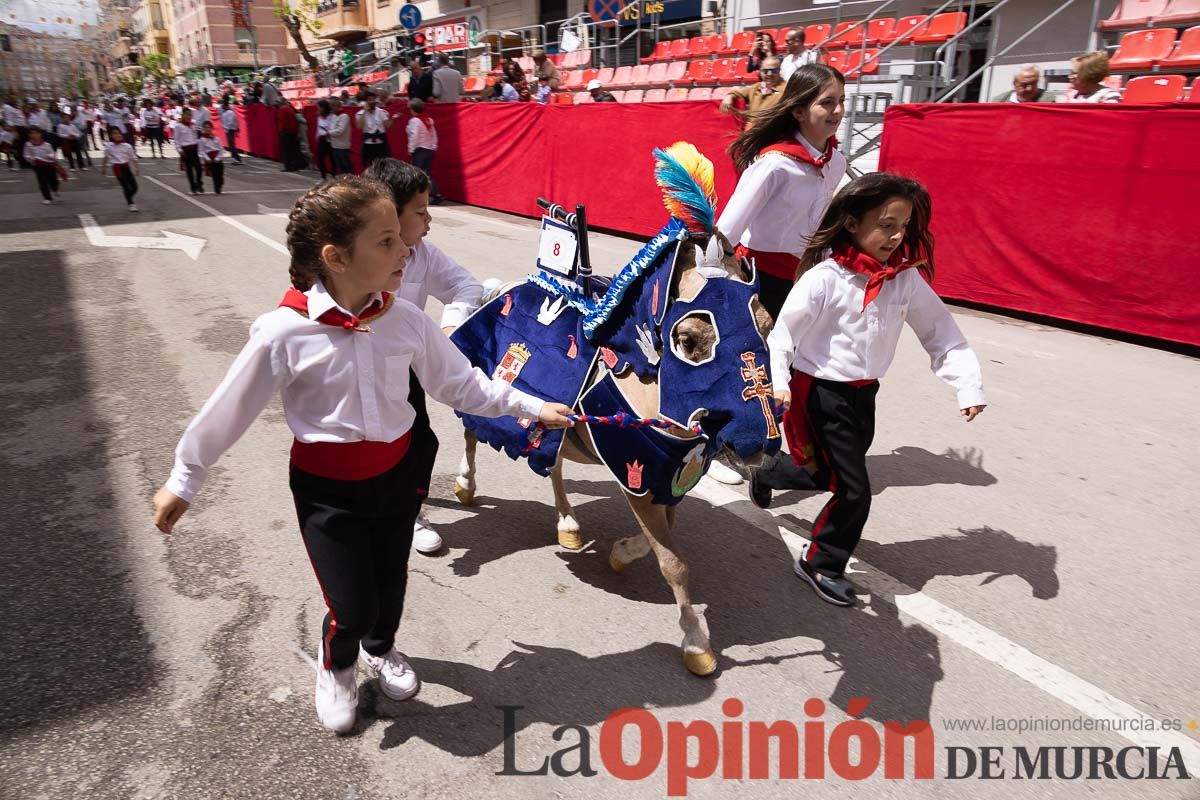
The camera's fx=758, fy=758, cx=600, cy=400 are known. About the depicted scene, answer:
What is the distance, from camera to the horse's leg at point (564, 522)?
373 centimetres

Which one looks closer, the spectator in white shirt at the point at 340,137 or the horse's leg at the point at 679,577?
the horse's leg at the point at 679,577

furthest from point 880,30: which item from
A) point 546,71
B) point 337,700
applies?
point 337,700

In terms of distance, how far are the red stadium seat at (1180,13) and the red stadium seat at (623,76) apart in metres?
10.9

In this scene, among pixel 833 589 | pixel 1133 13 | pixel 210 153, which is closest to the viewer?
pixel 833 589

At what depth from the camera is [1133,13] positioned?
11047 mm

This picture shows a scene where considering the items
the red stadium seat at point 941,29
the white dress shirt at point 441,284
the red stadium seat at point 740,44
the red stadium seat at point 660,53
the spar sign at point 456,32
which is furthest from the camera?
the spar sign at point 456,32

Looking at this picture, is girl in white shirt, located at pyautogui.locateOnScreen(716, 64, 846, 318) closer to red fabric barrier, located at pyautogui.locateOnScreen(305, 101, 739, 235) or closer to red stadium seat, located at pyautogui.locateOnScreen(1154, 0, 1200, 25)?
red fabric barrier, located at pyautogui.locateOnScreen(305, 101, 739, 235)

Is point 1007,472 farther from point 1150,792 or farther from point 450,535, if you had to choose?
point 450,535

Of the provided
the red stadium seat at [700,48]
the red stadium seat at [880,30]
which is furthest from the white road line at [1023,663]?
the red stadium seat at [700,48]

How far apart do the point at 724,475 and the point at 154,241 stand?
10.8m

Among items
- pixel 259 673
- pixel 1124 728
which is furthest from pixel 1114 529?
pixel 259 673

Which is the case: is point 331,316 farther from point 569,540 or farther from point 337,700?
point 569,540

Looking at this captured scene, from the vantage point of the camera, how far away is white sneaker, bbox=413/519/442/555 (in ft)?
12.1

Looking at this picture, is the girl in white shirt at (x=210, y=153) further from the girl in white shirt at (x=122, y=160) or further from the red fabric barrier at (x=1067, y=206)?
the red fabric barrier at (x=1067, y=206)
